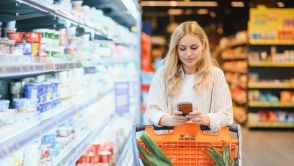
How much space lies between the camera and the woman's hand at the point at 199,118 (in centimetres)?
158

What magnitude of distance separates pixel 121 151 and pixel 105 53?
128cm

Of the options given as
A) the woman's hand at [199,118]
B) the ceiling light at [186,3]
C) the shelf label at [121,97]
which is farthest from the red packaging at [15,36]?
the ceiling light at [186,3]

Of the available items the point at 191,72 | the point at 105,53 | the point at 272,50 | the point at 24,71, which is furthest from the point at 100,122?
the point at 272,50

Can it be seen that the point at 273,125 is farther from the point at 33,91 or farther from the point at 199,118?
the point at 33,91

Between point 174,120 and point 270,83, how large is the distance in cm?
583

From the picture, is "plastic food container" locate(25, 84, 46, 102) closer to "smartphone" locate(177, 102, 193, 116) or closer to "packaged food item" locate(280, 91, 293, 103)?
"smartphone" locate(177, 102, 193, 116)

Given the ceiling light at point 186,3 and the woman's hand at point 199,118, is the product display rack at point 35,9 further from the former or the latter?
the ceiling light at point 186,3

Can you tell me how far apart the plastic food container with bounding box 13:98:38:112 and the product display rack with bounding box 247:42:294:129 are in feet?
18.9

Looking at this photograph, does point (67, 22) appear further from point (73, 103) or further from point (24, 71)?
point (24, 71)

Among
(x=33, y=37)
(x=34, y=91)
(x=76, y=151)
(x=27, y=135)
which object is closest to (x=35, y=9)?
(x=33, y=37)

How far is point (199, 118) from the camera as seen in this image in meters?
1.64

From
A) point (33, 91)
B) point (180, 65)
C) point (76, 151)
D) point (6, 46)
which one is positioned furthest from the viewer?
point (76, 151)

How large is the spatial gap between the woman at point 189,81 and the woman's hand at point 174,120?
0.06 metres

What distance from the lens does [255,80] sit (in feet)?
22.9
